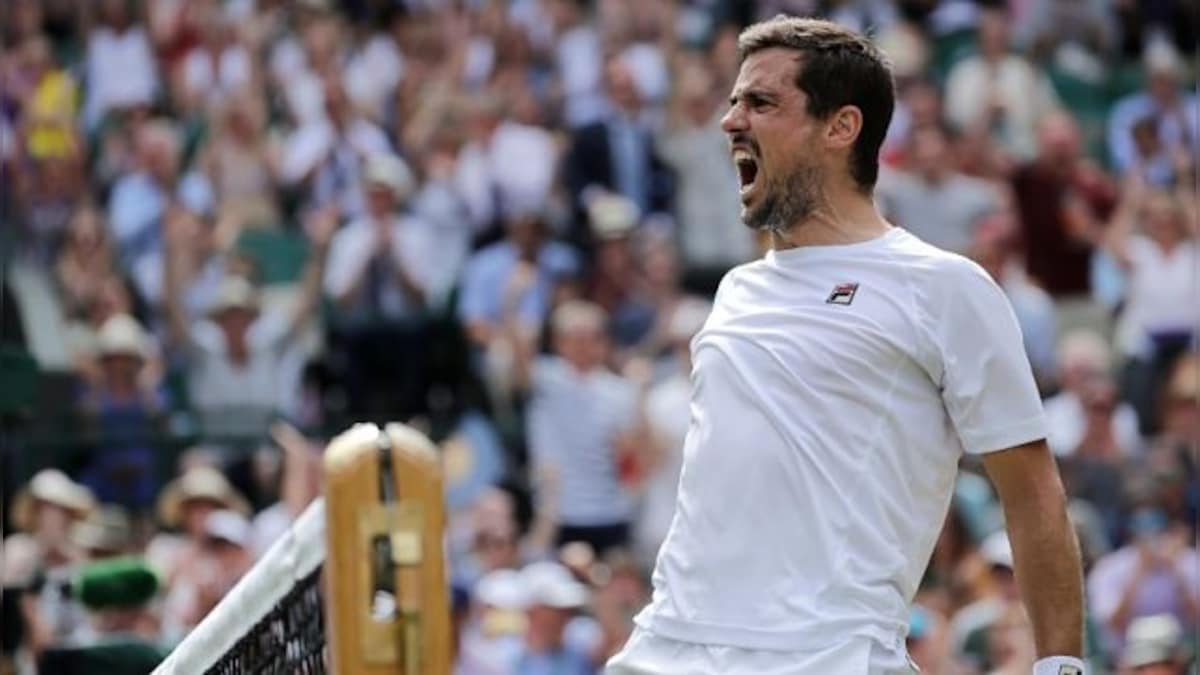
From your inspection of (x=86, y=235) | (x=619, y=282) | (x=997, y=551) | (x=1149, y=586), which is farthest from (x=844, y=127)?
(x=86, y=235)

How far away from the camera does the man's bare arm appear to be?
5.48 metres

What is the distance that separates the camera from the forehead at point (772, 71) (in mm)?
5746

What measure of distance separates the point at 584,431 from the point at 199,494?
6.65ft

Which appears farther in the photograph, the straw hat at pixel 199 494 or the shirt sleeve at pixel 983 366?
the straw hat at pixel 199 494

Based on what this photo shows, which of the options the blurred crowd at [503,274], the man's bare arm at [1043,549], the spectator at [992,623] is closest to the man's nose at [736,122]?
the man's bare arm at [1043,549]

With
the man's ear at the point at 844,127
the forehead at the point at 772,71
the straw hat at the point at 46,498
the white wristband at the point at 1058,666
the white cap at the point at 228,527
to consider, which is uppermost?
the forehead at the point at 772,71

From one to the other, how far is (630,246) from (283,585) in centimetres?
1093

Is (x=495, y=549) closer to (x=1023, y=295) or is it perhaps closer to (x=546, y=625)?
(x=546, y=625)

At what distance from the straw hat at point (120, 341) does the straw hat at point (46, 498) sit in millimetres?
1374

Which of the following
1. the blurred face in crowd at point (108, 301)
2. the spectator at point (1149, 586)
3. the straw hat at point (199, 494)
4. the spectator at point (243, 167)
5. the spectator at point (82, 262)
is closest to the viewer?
the spectator at point (1149, 586)

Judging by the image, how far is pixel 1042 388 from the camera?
1510cm

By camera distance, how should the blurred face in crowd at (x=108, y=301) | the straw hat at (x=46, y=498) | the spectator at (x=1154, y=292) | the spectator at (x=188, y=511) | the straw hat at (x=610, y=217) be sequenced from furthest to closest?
1. the blurred face in crowd at (x=108, y=301)
2. the straw hat at (x=610, y=217)
3. the spectator at (x=1154, y=292)
4. the straw hat at (x=46, y=498)
5. the spectator at (x=188, y=511)

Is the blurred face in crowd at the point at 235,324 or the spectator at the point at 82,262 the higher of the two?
→ the spectator at the point at 82,262

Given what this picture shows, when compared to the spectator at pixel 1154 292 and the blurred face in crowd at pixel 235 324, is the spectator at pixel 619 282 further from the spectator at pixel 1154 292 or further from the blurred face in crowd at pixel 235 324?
the spectator at pixel 1154 292
